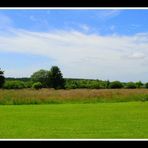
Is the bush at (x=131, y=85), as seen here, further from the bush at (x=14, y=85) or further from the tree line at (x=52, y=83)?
the bush at (x=14, y=85)

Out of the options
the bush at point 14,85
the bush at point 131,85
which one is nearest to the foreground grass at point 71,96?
the bush at point 131,85

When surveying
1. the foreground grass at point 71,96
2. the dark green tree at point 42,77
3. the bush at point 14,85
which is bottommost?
the foreground grass at point 71,96

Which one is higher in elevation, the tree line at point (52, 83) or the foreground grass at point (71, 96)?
the tree line at point (52, 83)

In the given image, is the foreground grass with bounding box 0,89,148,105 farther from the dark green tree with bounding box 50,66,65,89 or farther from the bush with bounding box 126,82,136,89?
the dark green tree with bounding box 50,66,65,89

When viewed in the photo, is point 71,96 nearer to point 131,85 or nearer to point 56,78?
point 131,85

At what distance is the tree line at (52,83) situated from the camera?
24.4 ft

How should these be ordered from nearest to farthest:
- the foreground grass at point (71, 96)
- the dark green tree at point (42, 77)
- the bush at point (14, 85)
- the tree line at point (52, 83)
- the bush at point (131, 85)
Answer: the dark green tree at point (42, 77) → the tree line at point (52, 83) → the bush at point (14, 85) → the foreground grass at point (71, 96) → the bush at point (131, 85)

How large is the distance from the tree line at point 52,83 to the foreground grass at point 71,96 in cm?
21

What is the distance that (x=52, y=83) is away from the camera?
313 inches

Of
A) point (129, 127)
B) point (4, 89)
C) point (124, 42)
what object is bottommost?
point (129, 127)
